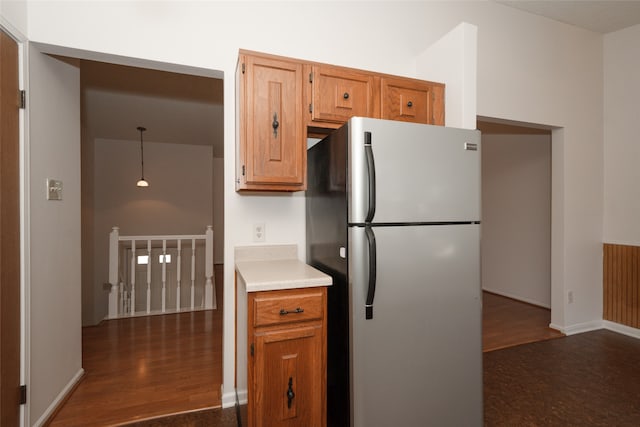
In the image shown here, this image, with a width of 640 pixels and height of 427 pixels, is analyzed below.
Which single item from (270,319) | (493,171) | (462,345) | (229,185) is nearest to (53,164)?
(229,185)

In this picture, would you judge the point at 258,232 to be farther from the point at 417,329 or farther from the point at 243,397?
the point at 417,329

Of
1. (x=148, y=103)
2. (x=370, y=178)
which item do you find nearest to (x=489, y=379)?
(x=370, y=178)

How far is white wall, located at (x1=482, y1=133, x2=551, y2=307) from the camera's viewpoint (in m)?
4.30

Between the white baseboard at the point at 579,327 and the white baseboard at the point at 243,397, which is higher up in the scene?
the white baseboard at the point at 243,397

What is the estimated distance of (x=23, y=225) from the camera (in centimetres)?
177

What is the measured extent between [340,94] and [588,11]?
2936 millimetres

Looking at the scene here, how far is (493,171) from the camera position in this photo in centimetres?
511

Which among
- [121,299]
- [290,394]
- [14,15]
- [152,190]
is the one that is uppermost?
[14,15]

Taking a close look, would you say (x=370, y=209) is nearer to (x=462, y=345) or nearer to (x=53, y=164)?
(x=462, y=345)

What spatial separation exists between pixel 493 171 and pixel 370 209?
4382 millimetres

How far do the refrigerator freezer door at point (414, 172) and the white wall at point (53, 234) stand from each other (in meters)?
1.85

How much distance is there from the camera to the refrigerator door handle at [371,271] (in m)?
1.54

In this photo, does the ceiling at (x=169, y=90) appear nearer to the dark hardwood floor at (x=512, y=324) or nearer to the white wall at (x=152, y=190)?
the white wall at (x=152, y=190)

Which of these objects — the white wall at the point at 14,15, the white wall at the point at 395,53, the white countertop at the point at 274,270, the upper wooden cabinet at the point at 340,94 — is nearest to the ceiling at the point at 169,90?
the white wall at the point at 395,53
